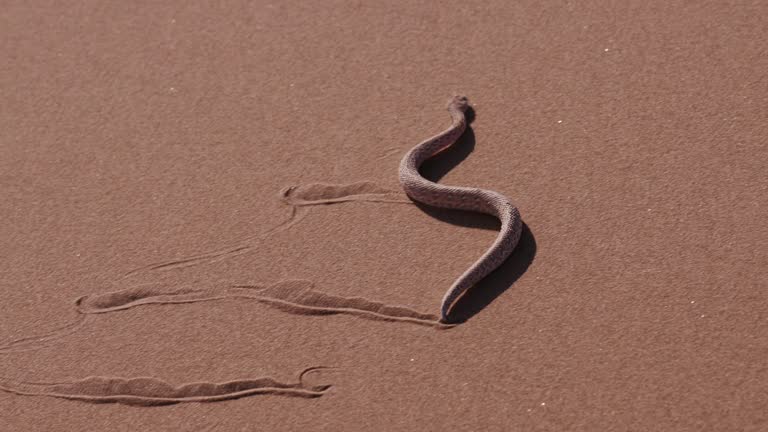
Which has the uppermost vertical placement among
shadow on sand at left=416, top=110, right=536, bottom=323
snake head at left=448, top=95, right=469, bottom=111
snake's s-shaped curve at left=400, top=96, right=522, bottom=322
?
snake head at left=448, top=95, right=469, bottom=111

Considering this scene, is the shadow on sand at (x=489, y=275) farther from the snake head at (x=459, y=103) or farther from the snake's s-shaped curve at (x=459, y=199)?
the snake head at (x=459, y=103)

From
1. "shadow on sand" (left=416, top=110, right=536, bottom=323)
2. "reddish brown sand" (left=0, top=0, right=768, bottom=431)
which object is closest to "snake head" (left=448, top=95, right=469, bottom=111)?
"reddish brown sand" (left=0, top=0, right=768, bottom=431)

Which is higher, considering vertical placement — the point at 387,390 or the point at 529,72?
the point at 529,72

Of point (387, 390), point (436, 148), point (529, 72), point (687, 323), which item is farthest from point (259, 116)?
point (687, 323)

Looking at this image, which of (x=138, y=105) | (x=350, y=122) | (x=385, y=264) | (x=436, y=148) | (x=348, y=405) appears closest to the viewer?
(x=348, y=405)

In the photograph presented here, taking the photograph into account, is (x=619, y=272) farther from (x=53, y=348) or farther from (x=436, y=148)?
(x=53, y=348)

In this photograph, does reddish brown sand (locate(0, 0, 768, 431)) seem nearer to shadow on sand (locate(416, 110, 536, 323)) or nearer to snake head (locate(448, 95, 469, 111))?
shadow on sand (locate(416, 110, 536, 323))
